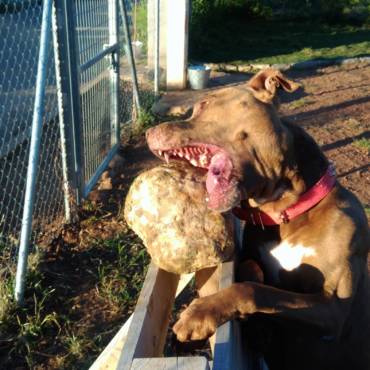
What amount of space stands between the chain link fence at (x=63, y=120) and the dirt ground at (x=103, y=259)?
227mm

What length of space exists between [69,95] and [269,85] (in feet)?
9.59

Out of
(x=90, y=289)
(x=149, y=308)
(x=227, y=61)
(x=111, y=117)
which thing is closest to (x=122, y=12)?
(x=111, y=117)

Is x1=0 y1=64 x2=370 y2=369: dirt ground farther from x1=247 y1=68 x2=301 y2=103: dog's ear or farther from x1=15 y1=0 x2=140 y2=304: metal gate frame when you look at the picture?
x1=247 y1=68 x2=301 y2=103: dog's ear

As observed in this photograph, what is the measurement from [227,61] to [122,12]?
710cm

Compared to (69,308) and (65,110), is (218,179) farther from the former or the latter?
(65,110)

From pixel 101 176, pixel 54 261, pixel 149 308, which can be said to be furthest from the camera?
pixel 101 176

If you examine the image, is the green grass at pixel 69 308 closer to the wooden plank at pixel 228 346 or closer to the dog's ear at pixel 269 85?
the wooden plank at pixel 228 346

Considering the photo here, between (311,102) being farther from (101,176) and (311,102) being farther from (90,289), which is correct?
(90,289)

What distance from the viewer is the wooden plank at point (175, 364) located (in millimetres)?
1730

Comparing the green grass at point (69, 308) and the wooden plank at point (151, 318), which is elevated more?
the wooden plank at point (151, 318)

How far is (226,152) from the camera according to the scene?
9.68 feet

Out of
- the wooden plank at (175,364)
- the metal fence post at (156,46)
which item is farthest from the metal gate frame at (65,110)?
the metal fence post at (156,46)

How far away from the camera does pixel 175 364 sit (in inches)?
69.4

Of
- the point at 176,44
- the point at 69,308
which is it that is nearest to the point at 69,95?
the point at 69,308
